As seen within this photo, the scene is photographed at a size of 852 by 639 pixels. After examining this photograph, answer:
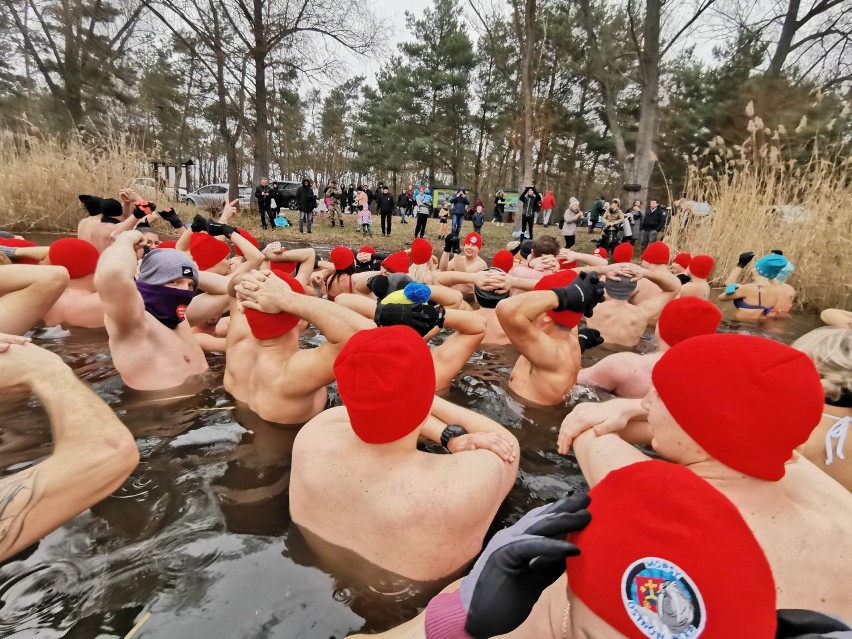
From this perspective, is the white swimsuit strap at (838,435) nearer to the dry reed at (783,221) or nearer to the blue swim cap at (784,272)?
the blue swim cap at (784,272)

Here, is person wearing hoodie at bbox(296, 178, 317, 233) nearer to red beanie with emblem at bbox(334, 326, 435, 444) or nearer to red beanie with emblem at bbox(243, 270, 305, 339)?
red beanie with emblem at bbox(243, 270, 305, 339)

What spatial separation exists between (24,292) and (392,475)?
2592 millimetres

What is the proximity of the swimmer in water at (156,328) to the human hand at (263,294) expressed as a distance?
90 cm

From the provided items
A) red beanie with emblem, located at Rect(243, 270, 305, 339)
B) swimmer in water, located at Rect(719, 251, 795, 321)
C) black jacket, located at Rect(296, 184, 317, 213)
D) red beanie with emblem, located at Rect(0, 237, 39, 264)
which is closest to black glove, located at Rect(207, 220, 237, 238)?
red beanie with emblem, located at Rect(0, 237, 39, 264)

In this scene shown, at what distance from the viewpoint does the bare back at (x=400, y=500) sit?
5.81 feet

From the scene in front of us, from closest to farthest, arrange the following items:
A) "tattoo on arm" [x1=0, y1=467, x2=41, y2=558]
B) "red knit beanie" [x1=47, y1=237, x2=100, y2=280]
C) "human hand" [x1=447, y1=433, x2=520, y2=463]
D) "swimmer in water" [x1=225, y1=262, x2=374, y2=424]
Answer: "tattoo on arm" [x1=0, y1=467, x2=41, y2=558] < "human hand" [x1=447, y1=433, x2=520, y2=463] < "swimmer in water" [x1=225, y1=262, x2=374, y2=424] < "red knit beanie" [x1=47, y1=237, x2=100, y2=280]

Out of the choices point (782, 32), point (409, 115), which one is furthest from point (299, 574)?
point (409, 115)

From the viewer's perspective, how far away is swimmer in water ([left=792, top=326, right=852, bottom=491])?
6.21ft

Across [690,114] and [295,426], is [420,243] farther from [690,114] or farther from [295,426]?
A: [690,114]

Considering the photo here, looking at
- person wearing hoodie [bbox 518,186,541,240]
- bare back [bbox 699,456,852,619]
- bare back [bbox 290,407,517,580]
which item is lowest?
bare back [bbox 290,407,517,580]

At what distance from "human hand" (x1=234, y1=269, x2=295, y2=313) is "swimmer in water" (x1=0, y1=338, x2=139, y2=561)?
1180 millimetres

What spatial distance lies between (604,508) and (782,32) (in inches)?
826

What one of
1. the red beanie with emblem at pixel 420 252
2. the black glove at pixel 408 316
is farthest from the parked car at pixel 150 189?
the black glove at pixel 408 316

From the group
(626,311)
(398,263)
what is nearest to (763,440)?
(398,263)
